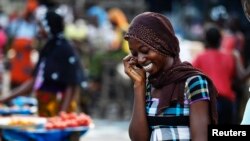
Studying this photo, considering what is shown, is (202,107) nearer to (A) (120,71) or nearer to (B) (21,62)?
(B) (21,62)

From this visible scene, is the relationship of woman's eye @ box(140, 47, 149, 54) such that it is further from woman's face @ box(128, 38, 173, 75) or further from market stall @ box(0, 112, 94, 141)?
market stall @ box(0, 112, 94, 141)

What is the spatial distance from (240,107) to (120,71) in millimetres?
3075

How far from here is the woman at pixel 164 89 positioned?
143 inches

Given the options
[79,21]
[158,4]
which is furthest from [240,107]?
[158,4]

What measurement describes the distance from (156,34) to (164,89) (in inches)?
10.8

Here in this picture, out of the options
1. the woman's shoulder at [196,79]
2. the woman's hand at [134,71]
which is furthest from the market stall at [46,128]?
the woman's shoulder at [196,79]

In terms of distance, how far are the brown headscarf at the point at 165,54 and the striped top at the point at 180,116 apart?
25 millimetres

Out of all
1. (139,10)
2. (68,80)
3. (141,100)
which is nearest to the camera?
(141,100)

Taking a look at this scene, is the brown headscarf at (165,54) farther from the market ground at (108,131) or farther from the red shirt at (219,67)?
the market ground at (108,131)

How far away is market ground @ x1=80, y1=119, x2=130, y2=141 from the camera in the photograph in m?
11.4

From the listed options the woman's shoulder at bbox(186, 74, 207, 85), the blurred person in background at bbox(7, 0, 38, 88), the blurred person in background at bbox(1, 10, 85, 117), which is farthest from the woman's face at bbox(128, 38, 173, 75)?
the blurred person in background at bbox(7, 0, 38, 88)

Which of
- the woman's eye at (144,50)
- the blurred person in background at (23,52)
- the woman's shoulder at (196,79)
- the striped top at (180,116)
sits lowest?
the striped top at (180,116)

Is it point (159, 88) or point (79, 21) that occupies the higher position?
point (79, 21)

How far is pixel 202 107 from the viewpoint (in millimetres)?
3604
